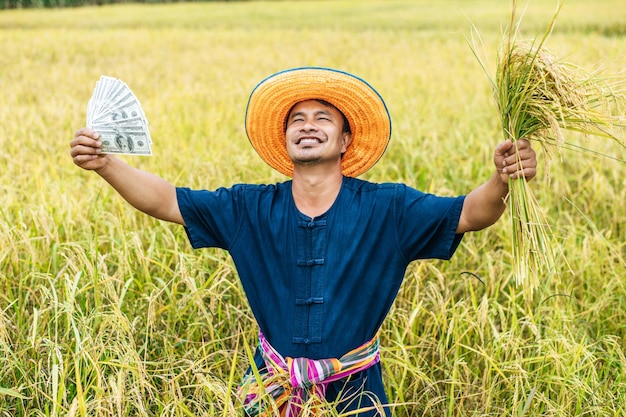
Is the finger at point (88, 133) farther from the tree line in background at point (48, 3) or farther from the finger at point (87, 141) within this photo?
the tree line in background at point (48, 3)

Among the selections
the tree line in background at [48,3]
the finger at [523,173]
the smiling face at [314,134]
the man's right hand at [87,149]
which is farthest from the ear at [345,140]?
the tree line in background at [48,3]

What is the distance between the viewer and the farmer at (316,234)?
1.70 meters

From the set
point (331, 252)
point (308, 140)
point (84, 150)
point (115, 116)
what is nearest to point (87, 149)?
point (84, 150)

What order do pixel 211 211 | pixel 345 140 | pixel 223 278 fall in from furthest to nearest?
pixel 223 278
pixel 345 140
pixel 211 211

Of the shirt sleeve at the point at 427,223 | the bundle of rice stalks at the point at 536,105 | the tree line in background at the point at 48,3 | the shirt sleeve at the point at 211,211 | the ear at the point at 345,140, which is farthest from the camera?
the tree line in background at the point at 48,3

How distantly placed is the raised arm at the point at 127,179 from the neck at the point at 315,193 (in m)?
0.32

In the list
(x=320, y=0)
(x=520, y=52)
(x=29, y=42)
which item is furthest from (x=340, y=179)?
(x=320, y=0)

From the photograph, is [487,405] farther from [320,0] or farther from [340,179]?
[320,0]

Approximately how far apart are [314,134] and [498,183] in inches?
18.5

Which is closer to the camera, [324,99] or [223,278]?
[324,99]

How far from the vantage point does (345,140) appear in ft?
6.38

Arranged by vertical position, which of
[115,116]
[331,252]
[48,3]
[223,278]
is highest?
[48,3]

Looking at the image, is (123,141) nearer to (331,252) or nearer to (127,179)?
(127,179)

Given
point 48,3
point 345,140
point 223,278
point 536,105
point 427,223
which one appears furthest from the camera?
point 48,3
